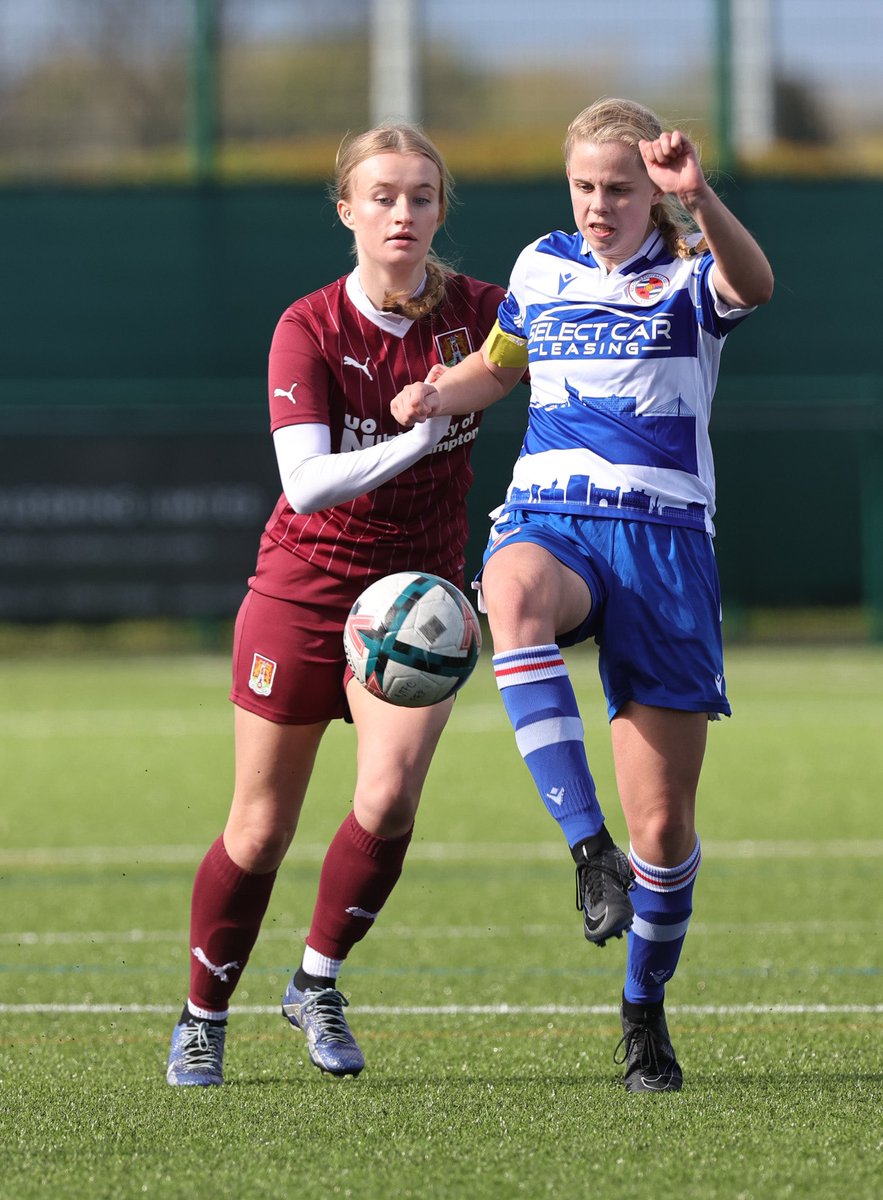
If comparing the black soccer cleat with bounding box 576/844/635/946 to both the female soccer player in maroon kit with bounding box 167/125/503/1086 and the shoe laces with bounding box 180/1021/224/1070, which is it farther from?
the shoe laces with bounding box 180/1021/224/1070

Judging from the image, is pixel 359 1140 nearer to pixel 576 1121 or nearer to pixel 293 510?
pixel 576 1121

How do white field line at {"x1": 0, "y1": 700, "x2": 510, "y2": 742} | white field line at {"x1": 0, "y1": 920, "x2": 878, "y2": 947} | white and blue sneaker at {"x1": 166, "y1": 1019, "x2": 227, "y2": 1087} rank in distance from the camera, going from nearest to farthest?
white and blue sneaker at {"x1": 166, "y1": 1019, "x2": 227, "y2": 1087}, white field line at {"x1": 0, "y1": 920, "x2": 878, "y2": 947}, white field line at {"x1": 0, "y1": 700, "x2": 510, "y2": 742}

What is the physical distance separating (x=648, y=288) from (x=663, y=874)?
1280mm

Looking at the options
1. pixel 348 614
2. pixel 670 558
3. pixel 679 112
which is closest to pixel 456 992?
pixel 348 614

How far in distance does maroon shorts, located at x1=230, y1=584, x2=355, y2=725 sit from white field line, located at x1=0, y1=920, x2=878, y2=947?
6.85 feet

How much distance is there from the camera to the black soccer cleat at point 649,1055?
411cm

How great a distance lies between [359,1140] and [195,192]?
17832 mm

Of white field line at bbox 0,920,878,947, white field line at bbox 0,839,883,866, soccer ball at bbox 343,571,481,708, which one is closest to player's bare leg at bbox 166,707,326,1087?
soccer ball at bbox 343,571,481,708

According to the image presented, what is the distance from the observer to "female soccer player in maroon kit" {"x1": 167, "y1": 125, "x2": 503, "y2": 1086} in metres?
4.29

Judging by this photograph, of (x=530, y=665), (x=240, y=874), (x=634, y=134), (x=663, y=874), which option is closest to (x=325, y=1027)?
(x=240, y=874)

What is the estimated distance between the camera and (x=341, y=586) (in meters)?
4.38

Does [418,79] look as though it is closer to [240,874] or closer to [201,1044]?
[240,874]

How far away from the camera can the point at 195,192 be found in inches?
805

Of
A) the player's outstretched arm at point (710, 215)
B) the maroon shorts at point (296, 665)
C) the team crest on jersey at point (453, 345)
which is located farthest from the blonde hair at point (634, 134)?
the maroon shorts at point (296, 665)
